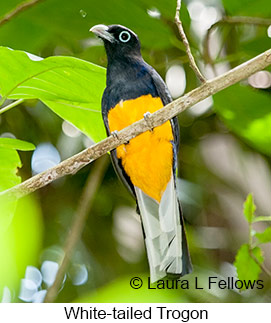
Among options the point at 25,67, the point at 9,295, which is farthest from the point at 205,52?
the point at 9,295

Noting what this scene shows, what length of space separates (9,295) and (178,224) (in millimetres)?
869

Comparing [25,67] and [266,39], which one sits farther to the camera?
[266,39]

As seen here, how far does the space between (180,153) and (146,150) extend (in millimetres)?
1178

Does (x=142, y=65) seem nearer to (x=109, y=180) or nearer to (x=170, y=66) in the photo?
(x=170, y=66)

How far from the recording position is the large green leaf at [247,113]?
10.0ft

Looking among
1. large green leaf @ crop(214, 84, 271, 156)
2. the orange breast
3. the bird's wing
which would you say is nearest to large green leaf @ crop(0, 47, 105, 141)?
the bird's wing

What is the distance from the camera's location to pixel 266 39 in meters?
3.22

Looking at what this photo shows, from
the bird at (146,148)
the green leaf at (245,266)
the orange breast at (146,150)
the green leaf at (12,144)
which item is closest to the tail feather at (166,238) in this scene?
the bird at (146,148)

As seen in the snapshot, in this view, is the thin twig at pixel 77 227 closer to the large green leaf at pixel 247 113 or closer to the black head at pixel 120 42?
the black head at pixel 120 42

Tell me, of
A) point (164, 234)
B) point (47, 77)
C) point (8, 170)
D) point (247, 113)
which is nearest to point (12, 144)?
point (8, 170)

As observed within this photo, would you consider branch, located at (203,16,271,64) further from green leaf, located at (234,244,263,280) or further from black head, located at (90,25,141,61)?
green leaf, located at (234,244,263,280)

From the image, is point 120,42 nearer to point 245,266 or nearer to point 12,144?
point 12,144

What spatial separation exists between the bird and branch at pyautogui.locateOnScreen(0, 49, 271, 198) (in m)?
0.51

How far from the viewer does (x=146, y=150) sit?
10.1 feet
